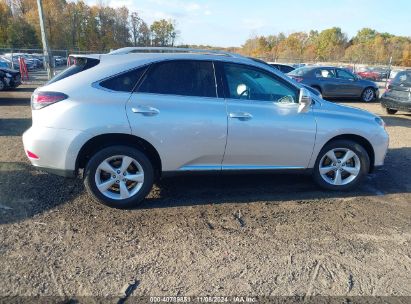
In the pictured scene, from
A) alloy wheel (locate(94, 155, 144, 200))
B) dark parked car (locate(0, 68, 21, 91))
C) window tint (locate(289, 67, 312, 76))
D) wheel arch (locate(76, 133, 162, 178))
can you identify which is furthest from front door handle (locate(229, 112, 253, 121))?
dark parked car (locate(0, 68, 21, 91))

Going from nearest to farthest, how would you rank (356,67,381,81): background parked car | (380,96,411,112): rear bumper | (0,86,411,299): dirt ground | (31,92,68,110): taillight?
(0,86,411,299): dirt ground
(31,92,68,110): taillight
(380,96,411,112): rear bumper
(356,67,381,81): background parked car

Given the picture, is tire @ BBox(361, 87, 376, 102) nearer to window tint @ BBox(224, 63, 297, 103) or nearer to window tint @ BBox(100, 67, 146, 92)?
window tint @ BBox(224, 63, 297, 103)

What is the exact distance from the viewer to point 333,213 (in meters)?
4.02

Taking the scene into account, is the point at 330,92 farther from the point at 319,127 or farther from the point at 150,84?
the point at 150,84

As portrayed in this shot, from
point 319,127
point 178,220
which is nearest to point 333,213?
point 319,127

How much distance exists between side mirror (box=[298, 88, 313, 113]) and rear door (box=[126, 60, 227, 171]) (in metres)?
0.97

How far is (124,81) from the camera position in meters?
3.79

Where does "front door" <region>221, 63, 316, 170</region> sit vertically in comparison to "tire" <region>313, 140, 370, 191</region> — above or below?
above

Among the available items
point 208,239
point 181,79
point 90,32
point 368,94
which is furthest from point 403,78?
point 90,32

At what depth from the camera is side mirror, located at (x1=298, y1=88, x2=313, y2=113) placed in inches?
161

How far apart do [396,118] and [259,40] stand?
94390mm

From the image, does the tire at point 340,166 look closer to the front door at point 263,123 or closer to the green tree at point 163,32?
the front door at point 263,123

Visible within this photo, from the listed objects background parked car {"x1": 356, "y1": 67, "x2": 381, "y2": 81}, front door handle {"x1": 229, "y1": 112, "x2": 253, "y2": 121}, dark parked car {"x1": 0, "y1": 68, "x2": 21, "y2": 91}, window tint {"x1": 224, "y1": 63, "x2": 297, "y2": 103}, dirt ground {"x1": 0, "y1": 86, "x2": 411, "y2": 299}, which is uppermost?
window tint {"x1": 224, "y1": 63, "x2": 297, "y2": 103}

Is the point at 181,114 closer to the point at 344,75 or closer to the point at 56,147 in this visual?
the point at 56,147
